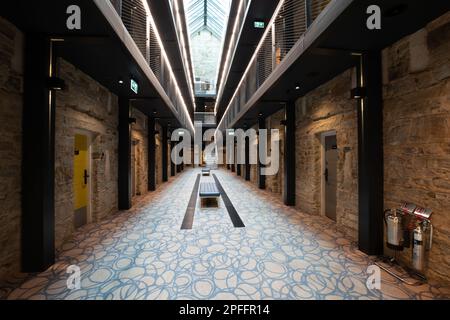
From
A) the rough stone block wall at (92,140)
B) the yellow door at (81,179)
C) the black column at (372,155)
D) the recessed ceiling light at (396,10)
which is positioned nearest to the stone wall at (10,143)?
the rough stone block wall at (92,140)

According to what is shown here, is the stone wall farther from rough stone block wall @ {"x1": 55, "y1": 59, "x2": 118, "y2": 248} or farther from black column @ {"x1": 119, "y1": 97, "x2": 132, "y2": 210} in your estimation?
black column @ {"x1": 119, "y1": 97, "x2": 132, "y2": 210}

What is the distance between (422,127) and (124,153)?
660 cm

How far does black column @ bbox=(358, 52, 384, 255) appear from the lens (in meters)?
3.10

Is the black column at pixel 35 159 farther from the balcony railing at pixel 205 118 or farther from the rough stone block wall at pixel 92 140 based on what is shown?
the balcony railing at pixel 205 118

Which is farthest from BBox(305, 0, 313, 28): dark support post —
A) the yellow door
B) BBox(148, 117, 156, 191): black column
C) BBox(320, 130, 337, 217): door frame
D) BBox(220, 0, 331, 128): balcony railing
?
BBox(148, 117, 156, 191): black column

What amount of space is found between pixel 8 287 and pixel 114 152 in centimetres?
378

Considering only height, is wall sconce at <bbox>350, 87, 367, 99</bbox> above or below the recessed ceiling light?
below

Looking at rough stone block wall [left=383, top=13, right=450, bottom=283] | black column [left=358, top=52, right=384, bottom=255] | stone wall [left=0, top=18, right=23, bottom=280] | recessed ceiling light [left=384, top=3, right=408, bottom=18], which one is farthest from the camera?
black column [left=358, top=52, right=384, bottom=255]

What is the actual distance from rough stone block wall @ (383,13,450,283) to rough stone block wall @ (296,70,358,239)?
786 millimetres

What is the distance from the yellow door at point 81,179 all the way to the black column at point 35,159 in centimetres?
163

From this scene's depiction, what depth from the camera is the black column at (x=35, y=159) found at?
267 cm

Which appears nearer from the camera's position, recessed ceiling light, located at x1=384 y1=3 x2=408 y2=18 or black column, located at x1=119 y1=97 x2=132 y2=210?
recessed ceiling light, located at x1=384 y1=3 x2=408 y2=18

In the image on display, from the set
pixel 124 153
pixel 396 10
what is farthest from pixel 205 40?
pixel 396 10
